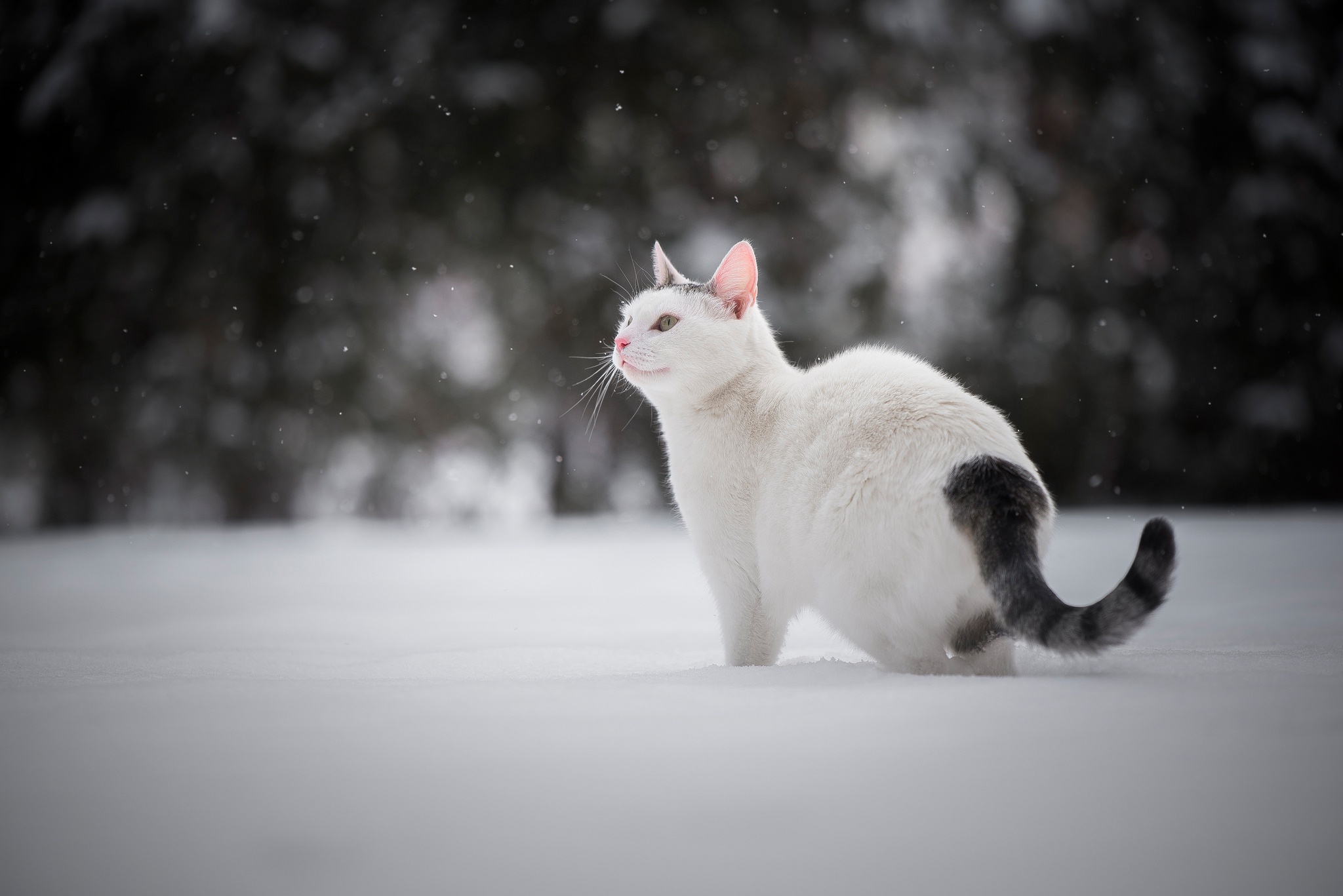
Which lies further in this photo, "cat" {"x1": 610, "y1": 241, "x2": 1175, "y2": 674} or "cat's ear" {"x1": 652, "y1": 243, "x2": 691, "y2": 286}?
"cat's ear" {"x1": 652, "y1": 243, "x2": 691, "y2": 286}

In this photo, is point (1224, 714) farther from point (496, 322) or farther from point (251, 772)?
point (496, 322)

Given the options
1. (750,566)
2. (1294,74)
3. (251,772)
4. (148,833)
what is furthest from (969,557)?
(1294,74)

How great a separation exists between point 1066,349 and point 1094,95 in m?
2.08

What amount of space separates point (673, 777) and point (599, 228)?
6.30m

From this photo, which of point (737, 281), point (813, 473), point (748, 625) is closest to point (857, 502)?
point (813, 473)

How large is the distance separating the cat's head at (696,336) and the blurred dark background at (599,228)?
4.46m

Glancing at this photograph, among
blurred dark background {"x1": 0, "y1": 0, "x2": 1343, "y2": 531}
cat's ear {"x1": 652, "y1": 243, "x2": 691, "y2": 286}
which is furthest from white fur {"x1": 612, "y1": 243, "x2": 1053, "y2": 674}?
blurred dark background {"x1": 0, "y1": 0, "x2": 1343, "y2": 531}

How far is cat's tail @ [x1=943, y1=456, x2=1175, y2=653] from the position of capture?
148 cm

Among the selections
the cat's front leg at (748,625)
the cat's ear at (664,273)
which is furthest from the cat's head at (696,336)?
the cat's front leg at (748,625)

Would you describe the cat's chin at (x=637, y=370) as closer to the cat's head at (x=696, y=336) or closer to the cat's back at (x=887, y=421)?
the cat's head at (x=696, y=336)

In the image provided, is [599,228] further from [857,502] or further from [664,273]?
[857,502]

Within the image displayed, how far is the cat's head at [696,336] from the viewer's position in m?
2.26

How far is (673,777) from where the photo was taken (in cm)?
112

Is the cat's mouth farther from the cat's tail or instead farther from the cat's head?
the cat's tail
